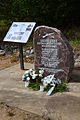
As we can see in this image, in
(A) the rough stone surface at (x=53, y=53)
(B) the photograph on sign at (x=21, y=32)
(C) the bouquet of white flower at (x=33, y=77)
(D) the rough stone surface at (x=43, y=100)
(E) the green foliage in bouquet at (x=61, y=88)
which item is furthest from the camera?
(B) the photograph on sign at (x=21, y=32)

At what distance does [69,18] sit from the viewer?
37.0 feet

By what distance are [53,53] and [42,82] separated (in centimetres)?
63

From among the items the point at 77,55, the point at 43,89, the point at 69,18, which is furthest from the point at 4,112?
the point at 69,18

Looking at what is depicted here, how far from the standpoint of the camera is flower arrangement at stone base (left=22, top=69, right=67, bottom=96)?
5.18 meters

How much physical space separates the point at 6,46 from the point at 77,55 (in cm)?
281

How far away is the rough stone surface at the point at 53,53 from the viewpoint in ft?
17.5

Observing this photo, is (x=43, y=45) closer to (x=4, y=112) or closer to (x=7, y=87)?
(x=7, y=87)

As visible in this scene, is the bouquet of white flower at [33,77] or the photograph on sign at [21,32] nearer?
the bouquet of white flower at [33,77]

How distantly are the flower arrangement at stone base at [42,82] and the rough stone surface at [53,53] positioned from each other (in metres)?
0.16

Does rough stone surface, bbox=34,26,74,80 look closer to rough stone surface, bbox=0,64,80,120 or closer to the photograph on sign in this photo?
rough stone surface, bbox=0,64,80,120

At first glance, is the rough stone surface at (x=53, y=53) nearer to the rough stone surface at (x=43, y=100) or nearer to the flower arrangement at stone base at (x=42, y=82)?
the flower arrangement at stone base at (x=42, y=82)

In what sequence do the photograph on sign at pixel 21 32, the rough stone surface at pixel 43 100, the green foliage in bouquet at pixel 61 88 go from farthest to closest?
the photograph on sign at pixel 21 32 → the green foliage in bouquet at pixel 61 88 → the rough stone surface at pixel 43 100

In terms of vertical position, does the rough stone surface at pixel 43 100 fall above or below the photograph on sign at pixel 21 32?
below

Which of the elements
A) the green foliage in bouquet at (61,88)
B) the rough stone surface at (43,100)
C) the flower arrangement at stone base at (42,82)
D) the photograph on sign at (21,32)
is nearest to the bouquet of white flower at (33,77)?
the flower arrangement at stone base at (42,82)
